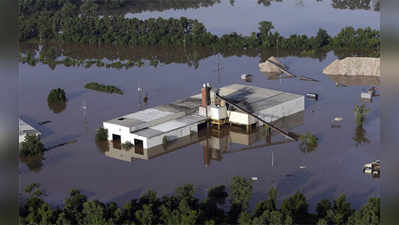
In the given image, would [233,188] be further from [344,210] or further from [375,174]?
[375,174]

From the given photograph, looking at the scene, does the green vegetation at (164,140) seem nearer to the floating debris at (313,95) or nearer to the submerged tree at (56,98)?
the submerged tree at (56,98)

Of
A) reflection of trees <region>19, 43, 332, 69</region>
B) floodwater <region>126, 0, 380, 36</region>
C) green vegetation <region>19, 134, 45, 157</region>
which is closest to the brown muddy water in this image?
green vegetation <region>19, 134, 45, 157</region>

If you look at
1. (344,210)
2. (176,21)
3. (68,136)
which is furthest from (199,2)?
(344,210)

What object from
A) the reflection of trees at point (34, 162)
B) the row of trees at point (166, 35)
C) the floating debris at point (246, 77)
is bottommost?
the reflection of trees at point (34, 162)

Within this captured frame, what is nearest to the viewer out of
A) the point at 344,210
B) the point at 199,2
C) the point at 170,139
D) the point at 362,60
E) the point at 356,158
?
the point at 344,210

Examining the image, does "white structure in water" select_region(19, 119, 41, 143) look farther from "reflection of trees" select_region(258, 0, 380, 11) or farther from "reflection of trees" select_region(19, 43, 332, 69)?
"reflection of trees" select_region(258, 0, 380, 11)

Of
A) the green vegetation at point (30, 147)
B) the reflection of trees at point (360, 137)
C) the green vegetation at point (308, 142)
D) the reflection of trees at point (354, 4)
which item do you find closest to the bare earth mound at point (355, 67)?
the reflection of trees at point (360, 137)
